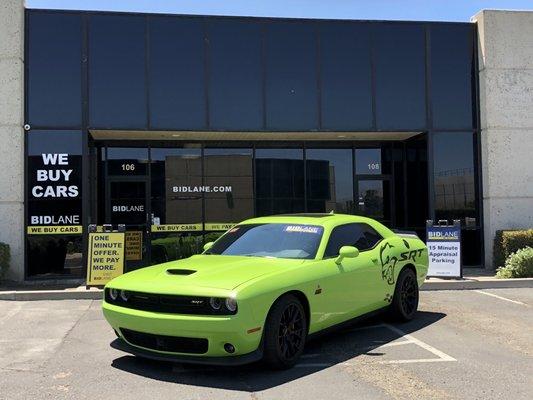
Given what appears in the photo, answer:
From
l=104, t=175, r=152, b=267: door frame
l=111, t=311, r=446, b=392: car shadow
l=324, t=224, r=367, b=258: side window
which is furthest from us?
l=104, t=175, r=152, b=267: door frame

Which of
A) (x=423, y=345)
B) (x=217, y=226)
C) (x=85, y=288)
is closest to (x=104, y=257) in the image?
(x=85, y=288)

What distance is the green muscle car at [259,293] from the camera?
16.4 ft

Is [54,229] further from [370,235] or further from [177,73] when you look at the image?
[370,235]

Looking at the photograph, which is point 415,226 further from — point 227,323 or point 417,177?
point 227,323

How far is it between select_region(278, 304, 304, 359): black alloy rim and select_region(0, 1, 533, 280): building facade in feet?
25.8

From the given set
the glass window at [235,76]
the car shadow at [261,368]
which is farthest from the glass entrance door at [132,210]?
the car shadow at [261,368]

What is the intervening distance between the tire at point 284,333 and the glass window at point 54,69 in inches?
334

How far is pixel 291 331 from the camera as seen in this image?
546 cm

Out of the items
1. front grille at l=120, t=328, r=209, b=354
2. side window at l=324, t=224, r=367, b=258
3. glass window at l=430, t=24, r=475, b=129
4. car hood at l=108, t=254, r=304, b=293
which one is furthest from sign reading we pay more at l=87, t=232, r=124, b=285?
glass window at l=430, t=24, r=475, b=129

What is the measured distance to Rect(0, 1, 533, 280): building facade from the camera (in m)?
12.1

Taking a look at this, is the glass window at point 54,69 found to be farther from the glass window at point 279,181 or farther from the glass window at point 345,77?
the glass window at point 345,77

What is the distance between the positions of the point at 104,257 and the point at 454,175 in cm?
833

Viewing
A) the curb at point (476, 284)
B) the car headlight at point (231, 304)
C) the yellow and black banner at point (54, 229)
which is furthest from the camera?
the yellow and black banner at point (54, 229)

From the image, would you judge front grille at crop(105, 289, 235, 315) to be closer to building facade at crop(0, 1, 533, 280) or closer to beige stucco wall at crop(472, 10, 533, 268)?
building facade at crop(0, 1, 533, 280)
